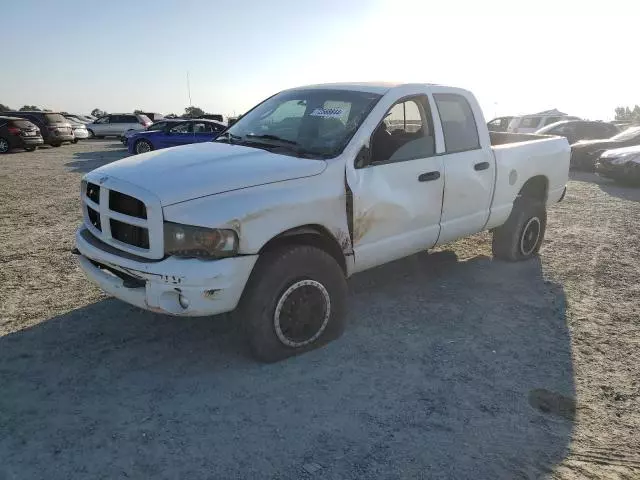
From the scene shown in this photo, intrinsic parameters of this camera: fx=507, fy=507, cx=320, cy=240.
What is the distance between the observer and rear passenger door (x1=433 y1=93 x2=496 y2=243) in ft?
15.0

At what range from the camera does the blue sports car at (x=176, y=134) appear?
1522cm

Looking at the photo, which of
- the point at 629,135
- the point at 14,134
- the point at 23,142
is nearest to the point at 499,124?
the point at 629,135

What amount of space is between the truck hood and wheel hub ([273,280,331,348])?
802mm

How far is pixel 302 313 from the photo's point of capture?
12.1 feet

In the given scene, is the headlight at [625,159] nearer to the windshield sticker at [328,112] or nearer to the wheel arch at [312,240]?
the windshield sticker at [328,112]

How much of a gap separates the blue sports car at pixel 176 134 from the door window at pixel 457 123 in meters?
11.0

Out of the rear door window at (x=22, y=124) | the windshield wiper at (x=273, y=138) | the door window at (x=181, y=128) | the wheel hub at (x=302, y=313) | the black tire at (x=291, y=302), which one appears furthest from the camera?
the rear door window at (x=22, y=124)

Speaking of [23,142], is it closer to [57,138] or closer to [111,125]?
[57,138]

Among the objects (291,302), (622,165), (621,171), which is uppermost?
(622,165)

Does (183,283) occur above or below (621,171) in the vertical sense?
above

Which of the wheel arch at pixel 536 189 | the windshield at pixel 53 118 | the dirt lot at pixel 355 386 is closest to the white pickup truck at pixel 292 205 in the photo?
the dirt lot at pixel 355 386

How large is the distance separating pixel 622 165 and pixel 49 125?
832 inches

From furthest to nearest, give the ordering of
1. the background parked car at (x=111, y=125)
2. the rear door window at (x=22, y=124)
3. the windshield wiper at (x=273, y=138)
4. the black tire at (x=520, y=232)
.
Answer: the background parked car at (x=111, y=125), the rear door window at (x=22, y=124), the black tire at (x=520, y=232), the windshield wiper at (x=273, y=138)

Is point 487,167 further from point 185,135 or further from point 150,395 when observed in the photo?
point 185,135
